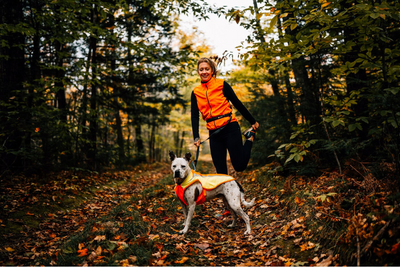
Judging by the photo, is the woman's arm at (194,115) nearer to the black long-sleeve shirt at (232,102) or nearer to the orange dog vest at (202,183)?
the black long-sleeve shirt at (232,102)

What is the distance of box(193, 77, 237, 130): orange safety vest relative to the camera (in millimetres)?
3736

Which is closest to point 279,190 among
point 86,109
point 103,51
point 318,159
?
point 318,159

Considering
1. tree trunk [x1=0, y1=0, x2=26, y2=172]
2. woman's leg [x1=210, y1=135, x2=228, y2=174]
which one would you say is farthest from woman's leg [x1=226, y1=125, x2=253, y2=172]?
tree trunk [x1=0, y1=0, x2=26, y2=172]

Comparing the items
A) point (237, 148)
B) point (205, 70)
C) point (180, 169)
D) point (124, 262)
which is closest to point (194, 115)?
point (205, 70)

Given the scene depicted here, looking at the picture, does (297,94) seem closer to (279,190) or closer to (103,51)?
(279,190)

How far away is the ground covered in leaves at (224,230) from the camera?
2.34 m

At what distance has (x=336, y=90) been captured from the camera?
202 inches

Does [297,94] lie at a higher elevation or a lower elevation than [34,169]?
higher

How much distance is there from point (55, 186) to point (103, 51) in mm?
9013

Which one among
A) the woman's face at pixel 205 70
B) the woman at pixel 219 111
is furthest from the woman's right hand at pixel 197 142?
the woman's face at pixel 205 70

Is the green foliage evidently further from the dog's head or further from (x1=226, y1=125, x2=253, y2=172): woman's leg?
the dog's head

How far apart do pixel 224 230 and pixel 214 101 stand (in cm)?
230

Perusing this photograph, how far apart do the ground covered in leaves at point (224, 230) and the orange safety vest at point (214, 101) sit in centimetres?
186

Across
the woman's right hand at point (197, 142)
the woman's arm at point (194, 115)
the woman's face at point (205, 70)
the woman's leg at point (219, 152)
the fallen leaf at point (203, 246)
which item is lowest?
the fallen leaf at point (203, 246)
